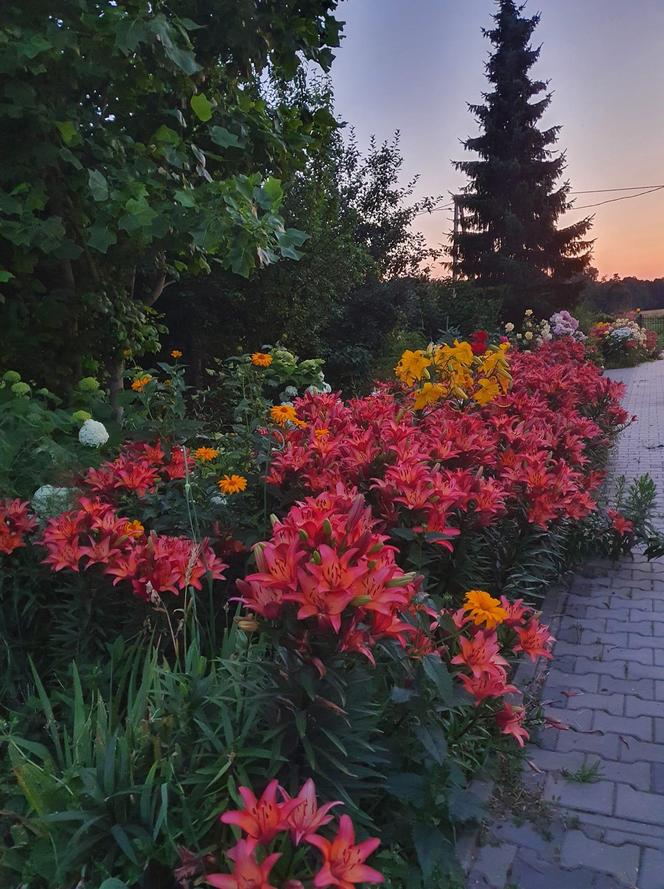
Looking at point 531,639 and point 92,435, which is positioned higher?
point 92,435

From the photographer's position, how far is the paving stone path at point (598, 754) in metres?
1.93

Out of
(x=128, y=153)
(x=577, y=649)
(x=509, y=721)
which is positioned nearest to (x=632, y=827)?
(x=509, y=721)

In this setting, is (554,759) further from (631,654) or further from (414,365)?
(414,365)

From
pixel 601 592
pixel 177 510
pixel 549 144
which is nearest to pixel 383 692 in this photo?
pixel 177 510

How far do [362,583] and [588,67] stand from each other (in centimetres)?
970

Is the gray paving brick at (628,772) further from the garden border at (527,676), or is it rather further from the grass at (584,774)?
the garden border at (527,676)

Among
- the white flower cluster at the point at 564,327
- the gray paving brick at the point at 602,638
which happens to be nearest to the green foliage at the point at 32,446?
the gray paving brick at the point at 602,638

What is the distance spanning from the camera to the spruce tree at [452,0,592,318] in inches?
997

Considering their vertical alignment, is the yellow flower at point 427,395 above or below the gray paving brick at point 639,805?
above

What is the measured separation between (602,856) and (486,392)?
2.72 meters

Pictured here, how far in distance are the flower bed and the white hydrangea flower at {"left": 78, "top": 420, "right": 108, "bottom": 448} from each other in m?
0.52

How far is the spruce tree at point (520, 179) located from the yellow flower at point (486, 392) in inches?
865

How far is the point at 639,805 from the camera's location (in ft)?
A: 7.14

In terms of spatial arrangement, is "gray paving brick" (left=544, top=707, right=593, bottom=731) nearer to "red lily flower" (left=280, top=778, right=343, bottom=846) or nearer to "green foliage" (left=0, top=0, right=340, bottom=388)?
"red lily flower" (left=280, top=778, right=343, bottom=846)
